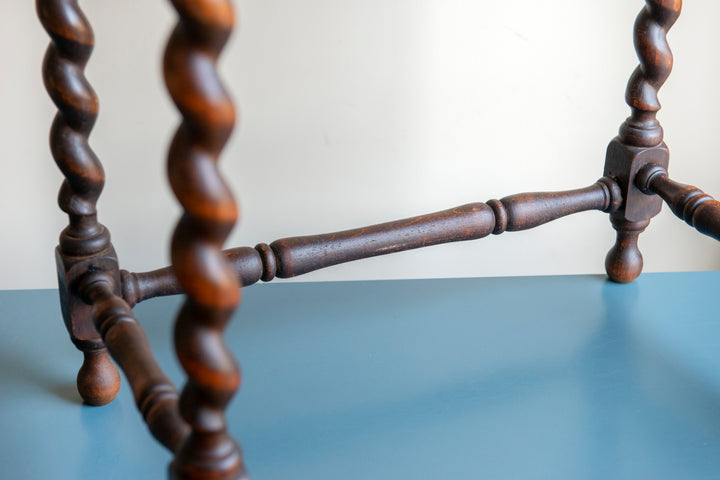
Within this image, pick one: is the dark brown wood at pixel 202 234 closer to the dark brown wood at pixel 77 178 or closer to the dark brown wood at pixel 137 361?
the dark brown wood at pixel 137 361

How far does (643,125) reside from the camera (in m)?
0.92

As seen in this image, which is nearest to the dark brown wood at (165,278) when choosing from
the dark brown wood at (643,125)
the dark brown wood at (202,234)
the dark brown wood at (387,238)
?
the dark brown wood at (387,238)

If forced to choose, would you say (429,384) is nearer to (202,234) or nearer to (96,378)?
(96,378)

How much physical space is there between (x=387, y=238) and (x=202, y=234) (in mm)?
442

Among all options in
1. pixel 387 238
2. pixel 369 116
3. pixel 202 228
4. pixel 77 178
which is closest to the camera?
pixel 202 228

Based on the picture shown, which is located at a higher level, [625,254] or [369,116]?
[369,116]

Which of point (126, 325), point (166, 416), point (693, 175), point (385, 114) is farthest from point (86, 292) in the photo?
point (693, 175)

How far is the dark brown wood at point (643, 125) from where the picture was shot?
35.2 inches

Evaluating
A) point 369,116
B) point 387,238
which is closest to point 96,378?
point 387,238

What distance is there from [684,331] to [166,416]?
61 centimetres

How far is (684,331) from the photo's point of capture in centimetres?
90

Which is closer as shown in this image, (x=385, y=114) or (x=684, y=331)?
Answer: (x=684, y=331)

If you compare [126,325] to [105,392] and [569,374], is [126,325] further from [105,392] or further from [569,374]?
[569,374]

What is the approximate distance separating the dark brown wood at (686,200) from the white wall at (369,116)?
0.32 meters
